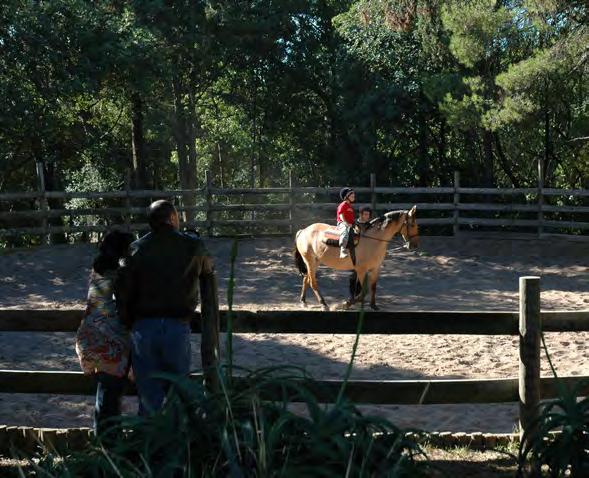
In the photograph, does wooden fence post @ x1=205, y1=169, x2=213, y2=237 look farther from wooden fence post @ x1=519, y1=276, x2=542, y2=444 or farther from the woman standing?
wooden fence post @ x1=519, y1=276, x2=542, y2=444

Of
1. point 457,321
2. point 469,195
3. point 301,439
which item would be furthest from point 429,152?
point 301,439

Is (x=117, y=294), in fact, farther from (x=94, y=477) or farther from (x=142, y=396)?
(x=94, y=477)

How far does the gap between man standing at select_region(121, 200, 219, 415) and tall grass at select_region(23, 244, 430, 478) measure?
960 mm

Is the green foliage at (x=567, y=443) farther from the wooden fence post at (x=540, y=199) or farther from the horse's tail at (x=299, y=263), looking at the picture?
the wooden fence post at (x=540, y=199)

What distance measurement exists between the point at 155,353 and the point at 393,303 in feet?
29.7

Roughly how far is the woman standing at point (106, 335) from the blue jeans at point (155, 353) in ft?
0.39

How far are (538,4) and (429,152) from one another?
412 inches

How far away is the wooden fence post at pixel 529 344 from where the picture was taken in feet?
14.0

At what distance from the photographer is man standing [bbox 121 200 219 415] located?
400cm

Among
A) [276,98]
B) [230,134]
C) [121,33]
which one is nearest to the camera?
[121,33]

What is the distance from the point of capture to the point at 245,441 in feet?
8.92

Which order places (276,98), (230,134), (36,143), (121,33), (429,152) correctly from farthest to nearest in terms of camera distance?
(230,134), (276,98), (429,152), (36,143), (121,33)

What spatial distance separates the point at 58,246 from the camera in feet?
57.7

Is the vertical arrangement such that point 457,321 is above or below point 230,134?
below
